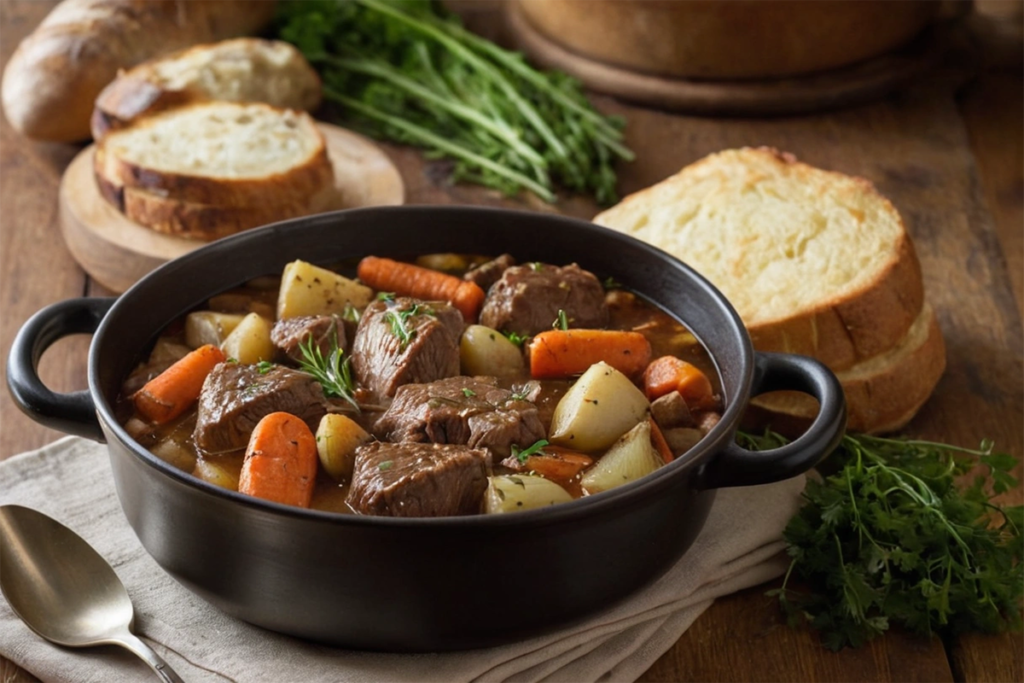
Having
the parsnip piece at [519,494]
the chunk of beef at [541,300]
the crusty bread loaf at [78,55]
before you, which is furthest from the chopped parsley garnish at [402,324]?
the crusty bread loaf at [78,55]

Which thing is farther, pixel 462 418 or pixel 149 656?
pixel 462 418

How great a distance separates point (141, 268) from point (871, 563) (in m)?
2.43

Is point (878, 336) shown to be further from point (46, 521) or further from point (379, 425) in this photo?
point (46, 521)

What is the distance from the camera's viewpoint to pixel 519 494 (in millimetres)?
2346

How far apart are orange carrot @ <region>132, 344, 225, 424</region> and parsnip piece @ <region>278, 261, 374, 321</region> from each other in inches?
11.2

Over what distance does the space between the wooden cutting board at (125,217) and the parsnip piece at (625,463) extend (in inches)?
71.3

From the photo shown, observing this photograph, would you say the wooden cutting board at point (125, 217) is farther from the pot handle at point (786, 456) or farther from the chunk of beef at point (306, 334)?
the pot handle at point (786, 456)

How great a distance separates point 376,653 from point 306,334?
78cm

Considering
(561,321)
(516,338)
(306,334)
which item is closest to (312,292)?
(306,334)

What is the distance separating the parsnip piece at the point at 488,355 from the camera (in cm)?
286

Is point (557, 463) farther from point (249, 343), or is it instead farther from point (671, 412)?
point (249, 343)

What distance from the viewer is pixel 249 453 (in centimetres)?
245

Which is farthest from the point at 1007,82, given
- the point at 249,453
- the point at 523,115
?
the point at 249,453

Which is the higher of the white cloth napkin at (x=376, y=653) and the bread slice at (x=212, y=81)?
the bread slice at (x=212, y=81)
